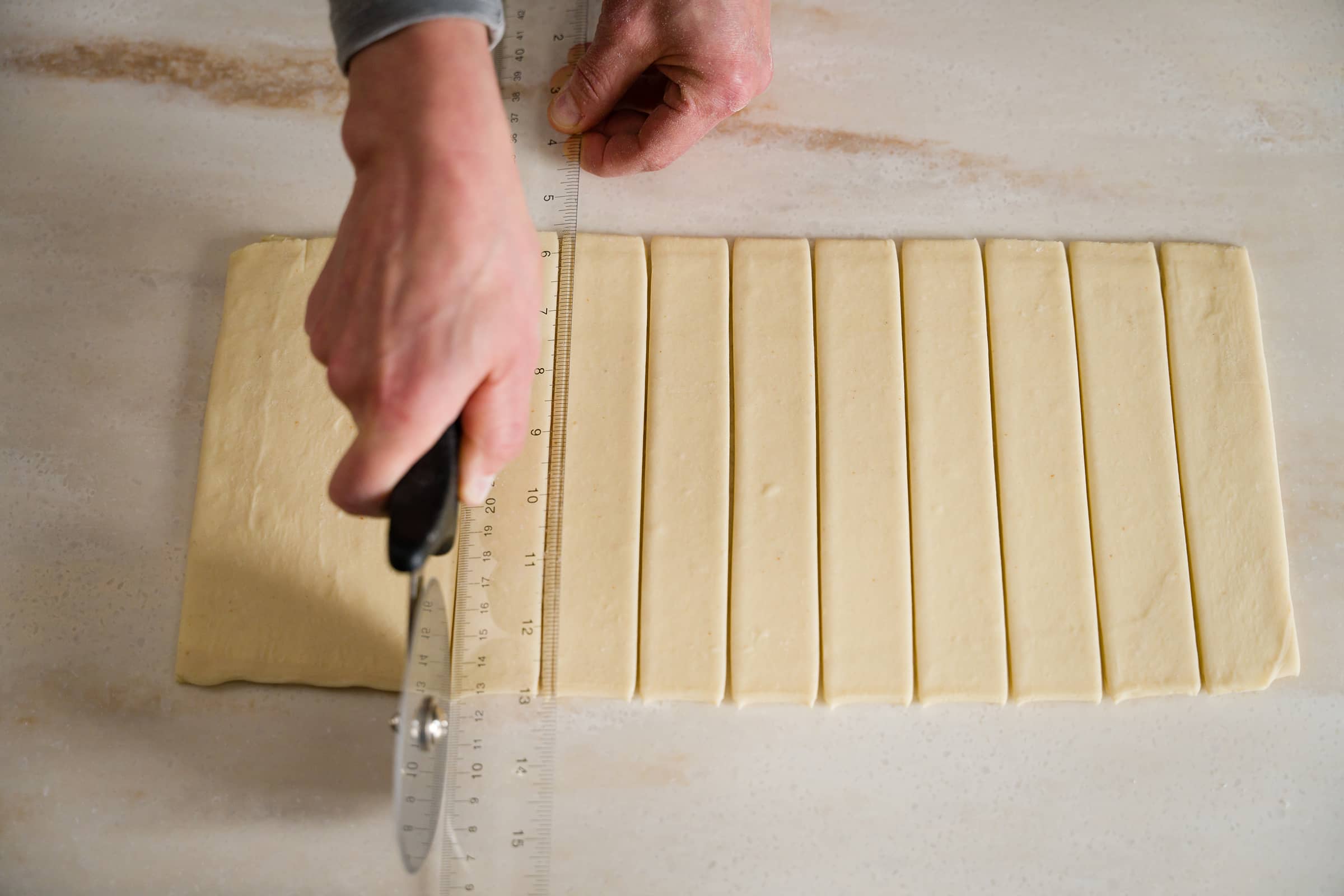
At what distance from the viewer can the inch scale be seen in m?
1.54

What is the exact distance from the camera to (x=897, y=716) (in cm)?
165

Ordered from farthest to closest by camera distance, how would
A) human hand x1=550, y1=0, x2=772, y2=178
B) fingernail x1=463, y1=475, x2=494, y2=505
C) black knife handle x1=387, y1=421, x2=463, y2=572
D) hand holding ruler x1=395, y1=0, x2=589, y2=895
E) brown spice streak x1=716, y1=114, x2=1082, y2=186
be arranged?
brown spice streak x1=716, y1=114, x2=1082, y2=186, human hand x1=550, y1=0, x2=772, y2=178, hand holding ruler x1=395, y1=0, x2=589, y2=895, fingernail x1=463, y1=475, x2=494, y2=505, black knife handle x1=387, y1=421, x2=463, y2=572

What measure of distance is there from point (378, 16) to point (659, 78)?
2.79 ft

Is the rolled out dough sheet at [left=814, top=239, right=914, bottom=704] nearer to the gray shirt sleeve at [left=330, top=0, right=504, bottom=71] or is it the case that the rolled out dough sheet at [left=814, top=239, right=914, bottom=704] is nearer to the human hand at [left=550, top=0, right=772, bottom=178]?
the human hand at [left=550, top=0, right=772, bottom=178]

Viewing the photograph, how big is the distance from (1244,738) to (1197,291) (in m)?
0.86

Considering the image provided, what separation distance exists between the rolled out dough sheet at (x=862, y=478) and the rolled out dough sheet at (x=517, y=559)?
1.68 ft

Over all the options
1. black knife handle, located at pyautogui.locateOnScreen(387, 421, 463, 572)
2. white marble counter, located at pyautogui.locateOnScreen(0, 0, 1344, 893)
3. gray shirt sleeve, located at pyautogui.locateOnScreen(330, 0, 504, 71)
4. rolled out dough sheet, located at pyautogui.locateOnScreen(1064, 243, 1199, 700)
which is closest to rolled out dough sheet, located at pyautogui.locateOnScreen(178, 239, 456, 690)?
white marble counter, located at pyautogui.locateOnScreen(0, 0, 1344, 893)

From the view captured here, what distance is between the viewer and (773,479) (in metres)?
1.65

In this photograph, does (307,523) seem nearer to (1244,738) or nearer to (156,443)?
(156,443)

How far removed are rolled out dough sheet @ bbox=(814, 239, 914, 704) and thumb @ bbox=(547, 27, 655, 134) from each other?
495 millimetres

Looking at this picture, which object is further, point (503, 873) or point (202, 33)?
point (202, 33)

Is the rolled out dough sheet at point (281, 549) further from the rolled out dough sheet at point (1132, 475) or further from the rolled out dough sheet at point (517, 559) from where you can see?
the rolled out dough sheet at point (1132, 475)

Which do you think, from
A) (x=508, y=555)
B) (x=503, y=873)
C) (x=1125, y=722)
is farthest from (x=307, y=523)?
(x=1125, y=722)

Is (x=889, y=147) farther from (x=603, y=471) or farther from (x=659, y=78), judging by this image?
(x=603, y=471)
